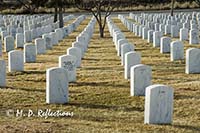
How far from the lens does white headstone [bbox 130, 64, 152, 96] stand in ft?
35.5

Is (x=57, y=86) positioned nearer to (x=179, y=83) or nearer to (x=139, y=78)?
(x=139, y=78)

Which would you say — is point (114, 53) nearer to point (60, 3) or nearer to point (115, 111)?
point (115, 111)

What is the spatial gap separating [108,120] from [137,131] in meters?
0.87

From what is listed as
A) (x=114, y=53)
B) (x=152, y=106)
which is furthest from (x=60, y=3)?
(x=152, y=106)

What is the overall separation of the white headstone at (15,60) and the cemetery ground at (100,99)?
1.02 ft

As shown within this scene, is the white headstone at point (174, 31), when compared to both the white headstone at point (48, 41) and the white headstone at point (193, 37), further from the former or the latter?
the white headstone at point (48, 41)

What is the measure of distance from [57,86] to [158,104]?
259cm

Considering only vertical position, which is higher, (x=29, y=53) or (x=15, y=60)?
(x=15, y=60)

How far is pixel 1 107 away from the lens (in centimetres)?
1010

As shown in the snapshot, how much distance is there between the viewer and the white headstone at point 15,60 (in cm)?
1430

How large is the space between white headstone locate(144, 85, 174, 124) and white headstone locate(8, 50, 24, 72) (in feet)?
21.4

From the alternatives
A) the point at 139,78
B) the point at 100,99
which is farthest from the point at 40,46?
the point at 139,78

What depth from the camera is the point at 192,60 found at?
542 inches

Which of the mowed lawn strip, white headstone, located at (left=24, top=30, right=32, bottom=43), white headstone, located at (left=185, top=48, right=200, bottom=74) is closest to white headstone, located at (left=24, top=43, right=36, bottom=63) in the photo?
the mowed lawn strip
